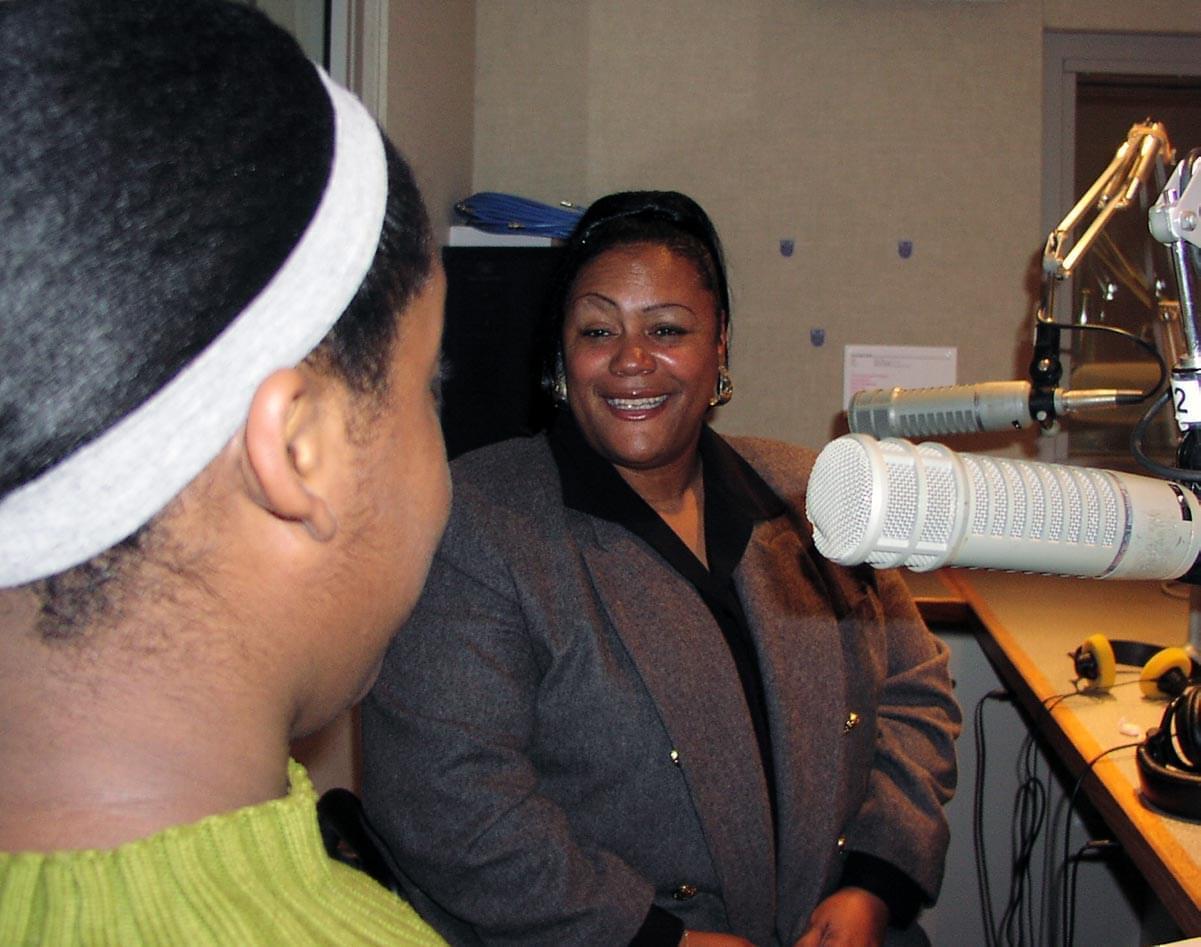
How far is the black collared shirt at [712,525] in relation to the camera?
1.46m

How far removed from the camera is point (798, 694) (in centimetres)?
144

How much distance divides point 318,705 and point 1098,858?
7.89 feet

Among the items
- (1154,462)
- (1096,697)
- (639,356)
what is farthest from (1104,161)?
(1154,462)

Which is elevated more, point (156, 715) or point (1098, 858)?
point (156, 715)

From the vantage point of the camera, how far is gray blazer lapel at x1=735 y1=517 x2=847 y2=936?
54.7 inches

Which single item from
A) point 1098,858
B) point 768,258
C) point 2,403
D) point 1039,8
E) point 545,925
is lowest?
point 1098,858

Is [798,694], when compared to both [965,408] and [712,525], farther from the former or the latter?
[965,408]

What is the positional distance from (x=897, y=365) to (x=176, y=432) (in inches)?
104

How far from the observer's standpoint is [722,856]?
1332 millimetres

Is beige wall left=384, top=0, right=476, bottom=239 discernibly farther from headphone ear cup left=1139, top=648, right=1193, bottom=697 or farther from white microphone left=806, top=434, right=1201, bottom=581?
white microphone left=806, top=434, right=1201, bottom=581

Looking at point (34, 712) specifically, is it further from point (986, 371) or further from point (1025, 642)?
point (986, 371)

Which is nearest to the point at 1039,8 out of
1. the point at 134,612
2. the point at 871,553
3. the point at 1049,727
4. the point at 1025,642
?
the point at 1025,642

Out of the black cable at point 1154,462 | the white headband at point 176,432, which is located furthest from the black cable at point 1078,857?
the white headband at point 176,432

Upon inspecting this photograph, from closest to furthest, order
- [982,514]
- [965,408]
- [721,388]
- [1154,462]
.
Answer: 1. [982,514]
2. [1154,462]
3. [965,408]
4. [721,388]
